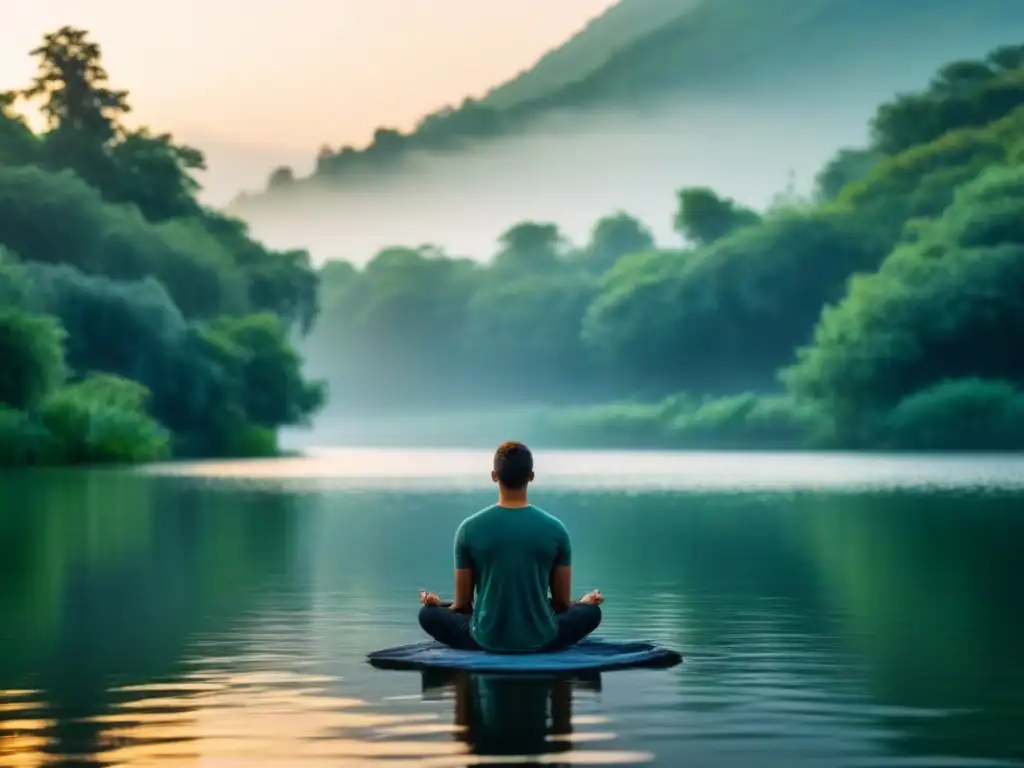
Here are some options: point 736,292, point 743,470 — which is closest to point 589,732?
point 743,470

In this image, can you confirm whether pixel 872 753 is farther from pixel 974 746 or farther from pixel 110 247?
pixel 110 247

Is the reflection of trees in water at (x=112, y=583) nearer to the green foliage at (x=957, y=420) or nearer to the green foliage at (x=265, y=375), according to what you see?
the green foliage at (x=265, y=375)

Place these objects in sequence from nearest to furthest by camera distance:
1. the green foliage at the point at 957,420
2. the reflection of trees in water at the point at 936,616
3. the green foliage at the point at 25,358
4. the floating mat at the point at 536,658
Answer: the reflection of trees in water at the point at 936,616 → the floating mat at the point at 536,658 → the green foliage at the point at 25,358 → the green foliage at the point at 957,420

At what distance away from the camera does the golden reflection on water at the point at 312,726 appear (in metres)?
10.8

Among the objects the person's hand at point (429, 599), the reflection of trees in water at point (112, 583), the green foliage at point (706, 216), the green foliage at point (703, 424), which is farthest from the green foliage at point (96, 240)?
the person's hand at point (429, 599)

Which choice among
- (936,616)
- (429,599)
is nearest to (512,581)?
(429,599)

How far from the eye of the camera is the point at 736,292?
126 m

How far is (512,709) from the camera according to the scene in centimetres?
1243

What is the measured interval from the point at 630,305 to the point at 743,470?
68.2m

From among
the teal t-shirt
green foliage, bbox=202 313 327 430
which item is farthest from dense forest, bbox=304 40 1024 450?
the teal t-shirt

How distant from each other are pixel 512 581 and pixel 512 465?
2.37ft

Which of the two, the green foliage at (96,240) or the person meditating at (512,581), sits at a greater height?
the green foliage at (96,240)

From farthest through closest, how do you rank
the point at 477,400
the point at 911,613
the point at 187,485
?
the point at 477,400 → the point at 187,485 → the point at 911,613

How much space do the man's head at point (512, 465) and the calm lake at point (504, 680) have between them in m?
1.23
